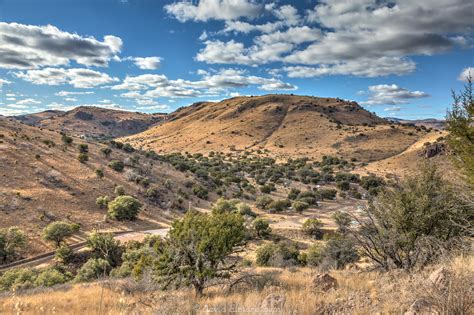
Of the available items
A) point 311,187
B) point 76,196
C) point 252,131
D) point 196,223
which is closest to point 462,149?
point 196,223

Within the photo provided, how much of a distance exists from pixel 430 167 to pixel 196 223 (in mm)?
10843

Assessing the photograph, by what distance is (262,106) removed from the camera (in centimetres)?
15238

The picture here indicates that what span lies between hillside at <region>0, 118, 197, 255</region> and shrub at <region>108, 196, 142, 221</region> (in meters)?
0.90

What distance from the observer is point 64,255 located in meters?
27.2

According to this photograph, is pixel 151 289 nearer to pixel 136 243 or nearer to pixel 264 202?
pixel 136 243

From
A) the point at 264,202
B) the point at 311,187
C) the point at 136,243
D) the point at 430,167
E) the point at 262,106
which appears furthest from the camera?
the point at 262,106

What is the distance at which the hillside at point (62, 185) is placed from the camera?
3484 centimetres

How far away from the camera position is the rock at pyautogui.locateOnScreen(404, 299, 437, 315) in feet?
16.3

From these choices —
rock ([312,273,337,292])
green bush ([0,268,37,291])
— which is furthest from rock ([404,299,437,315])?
green bush ([0,268,37,291])

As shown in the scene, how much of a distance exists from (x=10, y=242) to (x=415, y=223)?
3098 cm

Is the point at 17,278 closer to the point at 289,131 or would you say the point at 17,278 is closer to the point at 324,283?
the point at 324,283

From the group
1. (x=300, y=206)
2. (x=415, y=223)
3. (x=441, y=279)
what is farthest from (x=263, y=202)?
(x=441, y=279)

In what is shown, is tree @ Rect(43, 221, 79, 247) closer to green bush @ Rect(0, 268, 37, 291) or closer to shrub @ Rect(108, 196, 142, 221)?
shrub @ Rect(108, 196, 142, 221)

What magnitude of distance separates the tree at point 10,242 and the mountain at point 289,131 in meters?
72.8
